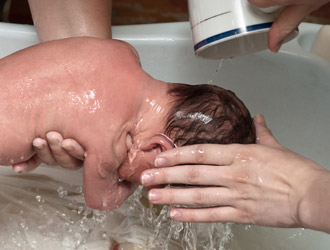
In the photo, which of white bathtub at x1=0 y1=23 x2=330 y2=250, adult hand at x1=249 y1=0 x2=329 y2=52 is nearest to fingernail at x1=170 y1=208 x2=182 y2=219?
adult hand at x1=249 y1=0 x2=329 y2=52

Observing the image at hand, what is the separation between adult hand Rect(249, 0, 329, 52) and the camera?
33.2 inches

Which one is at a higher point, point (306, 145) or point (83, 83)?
point (83, 83)

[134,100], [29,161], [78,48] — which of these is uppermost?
[78,48]

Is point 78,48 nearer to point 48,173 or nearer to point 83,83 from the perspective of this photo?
point 83,83

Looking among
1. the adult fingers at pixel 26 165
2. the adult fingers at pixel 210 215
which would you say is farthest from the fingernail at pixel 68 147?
the adult fingers at pixel 210 215

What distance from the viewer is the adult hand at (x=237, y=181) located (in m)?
0.90

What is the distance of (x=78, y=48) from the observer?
1.04 metres

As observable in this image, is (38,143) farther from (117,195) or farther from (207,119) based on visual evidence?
(207,119)

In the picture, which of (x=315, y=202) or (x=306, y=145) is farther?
(x=306, y=145)

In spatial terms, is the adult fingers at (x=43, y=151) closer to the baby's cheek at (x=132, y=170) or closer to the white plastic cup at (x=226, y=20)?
the baby's cheek at (x=132, y=170)

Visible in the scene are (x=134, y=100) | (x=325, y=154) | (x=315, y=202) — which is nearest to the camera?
(x=315, y=202)

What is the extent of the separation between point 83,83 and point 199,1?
0.29m

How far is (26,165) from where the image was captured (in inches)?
43.4

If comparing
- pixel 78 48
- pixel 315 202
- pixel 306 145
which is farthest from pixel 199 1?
pixel 306 145
